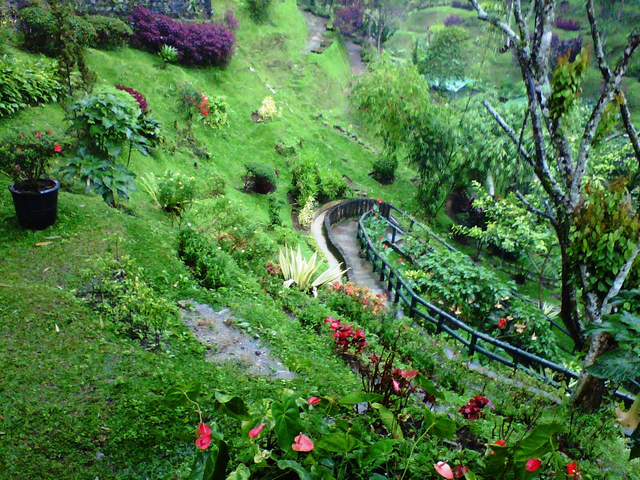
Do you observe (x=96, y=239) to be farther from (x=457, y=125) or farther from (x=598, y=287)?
(x=457, y=125)

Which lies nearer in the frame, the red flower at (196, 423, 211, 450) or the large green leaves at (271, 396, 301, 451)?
the red flower at (196, 423, 211, 450)

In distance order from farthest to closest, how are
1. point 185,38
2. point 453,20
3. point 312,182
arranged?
1. point 453,20
2. point 185,38
3. point 312,182

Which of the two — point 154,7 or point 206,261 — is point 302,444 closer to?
point 206,261

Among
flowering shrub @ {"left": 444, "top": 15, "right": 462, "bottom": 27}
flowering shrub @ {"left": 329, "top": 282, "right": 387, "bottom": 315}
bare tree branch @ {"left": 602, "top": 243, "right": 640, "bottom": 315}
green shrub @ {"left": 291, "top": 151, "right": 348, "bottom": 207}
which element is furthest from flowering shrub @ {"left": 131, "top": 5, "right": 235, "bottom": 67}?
flowering shrub @ {"left": 444, "top": 15, "right": 462, "bottom": 27}

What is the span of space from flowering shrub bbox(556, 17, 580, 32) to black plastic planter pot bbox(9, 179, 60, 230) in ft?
134

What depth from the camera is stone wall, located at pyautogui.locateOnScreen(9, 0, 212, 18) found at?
1745 cm

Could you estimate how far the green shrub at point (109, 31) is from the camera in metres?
15.9

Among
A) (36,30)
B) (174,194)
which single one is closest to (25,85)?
(36,30)

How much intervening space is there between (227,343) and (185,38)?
17.2 metres

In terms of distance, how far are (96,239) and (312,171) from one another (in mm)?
10682

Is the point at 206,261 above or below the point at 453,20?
below

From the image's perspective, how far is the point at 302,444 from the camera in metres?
2.22

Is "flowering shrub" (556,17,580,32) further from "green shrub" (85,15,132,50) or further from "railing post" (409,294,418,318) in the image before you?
"railing post" (409,294,418,318)

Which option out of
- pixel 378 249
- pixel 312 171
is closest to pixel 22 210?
pixel 378 249
